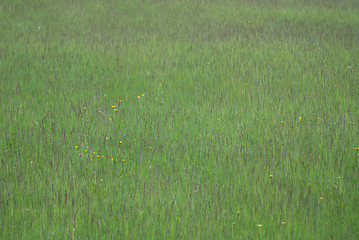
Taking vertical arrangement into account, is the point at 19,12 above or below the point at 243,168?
above

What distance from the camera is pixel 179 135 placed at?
4160 millimetres

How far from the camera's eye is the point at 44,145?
3.92m

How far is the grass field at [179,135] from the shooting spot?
9.30 ft

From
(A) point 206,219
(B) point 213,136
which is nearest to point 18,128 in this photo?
(B) point 213,136

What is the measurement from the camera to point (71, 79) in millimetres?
5938

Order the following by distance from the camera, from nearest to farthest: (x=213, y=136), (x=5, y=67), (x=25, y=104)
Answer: (x=213, y=136) < (x=25, y=104) < (x=5, y=67)

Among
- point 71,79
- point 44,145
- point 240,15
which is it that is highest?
point 240,15

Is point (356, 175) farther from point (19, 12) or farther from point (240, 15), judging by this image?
point (19, 12)

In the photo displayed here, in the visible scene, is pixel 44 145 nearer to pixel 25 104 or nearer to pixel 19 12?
pixel 25 104

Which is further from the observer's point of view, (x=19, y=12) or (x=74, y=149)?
(x=19, y=12)

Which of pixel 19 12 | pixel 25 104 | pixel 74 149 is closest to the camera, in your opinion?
pixel 74 149

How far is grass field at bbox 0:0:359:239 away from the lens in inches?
112

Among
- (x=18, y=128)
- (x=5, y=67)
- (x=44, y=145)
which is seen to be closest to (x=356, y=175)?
(x=44, y=145)

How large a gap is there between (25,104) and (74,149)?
1.57m
